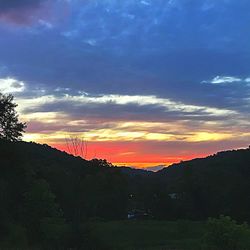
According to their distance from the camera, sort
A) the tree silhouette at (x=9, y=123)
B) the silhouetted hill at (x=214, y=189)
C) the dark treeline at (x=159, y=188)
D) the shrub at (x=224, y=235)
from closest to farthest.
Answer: the shrub at (x=224, y=235), the tree silhouette at (x=9, y=123), the dark treeline at (x=159, y=188), the silhouetted hill at (x=214, y=189)

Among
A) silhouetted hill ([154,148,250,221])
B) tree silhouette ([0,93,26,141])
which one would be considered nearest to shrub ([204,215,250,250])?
tree silhouette ([0,93,26,141])

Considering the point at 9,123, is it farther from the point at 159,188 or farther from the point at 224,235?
the point at 159,188

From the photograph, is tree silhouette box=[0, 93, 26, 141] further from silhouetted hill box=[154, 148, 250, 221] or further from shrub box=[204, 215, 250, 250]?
silhouetted hill box=[154, 148, 250, 221]

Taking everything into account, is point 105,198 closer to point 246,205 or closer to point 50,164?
point 50,164

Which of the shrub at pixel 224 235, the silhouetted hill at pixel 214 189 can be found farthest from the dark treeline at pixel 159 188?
the shrub at pixel 224 235

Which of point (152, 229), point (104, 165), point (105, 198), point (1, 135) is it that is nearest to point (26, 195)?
point (1, 135)

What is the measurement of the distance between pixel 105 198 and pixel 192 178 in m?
18.1

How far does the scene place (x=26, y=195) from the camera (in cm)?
4472

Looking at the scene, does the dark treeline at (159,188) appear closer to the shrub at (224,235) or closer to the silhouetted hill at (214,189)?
the silhouetted hill at (214,189)

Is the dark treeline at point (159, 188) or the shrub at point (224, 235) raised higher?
the dark treeline at point (159, 188)

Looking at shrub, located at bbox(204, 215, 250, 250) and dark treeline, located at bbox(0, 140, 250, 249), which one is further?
dark treeline, located at bbox(0, 140, 250, 249)

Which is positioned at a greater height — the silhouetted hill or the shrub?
the silhouetted hill

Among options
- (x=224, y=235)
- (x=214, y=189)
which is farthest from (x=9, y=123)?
(x=214, y=189)

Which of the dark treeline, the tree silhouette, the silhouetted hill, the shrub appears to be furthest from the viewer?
the silhouetted hill
